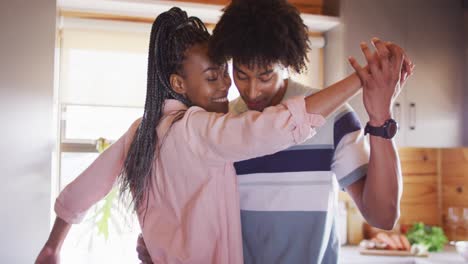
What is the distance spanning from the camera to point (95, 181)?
1312mm

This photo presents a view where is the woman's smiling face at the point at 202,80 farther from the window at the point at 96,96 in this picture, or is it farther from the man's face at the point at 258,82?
the window at the point at 96,96

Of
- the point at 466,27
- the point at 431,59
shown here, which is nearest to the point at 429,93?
the point at 431,59

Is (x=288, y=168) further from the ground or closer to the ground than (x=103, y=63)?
closer to the ground

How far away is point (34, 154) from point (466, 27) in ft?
7.81

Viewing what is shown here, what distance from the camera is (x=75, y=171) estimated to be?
2.84 meters

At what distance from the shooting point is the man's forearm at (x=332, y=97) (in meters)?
1.00

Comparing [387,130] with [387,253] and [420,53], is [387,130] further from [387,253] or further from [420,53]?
[420,53]

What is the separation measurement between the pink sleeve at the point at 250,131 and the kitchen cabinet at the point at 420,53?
6.12 ft

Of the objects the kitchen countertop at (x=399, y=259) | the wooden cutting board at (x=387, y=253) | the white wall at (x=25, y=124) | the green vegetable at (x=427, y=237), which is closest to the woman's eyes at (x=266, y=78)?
the white wall at (x=25, y=124)

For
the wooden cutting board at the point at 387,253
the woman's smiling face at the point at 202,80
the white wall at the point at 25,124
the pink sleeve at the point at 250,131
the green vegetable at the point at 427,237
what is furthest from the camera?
the green vegetable at the point at 427,237

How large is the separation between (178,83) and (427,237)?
2.11 meters

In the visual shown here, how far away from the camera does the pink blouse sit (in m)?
1.04

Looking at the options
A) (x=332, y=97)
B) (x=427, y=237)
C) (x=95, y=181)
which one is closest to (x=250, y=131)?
(x=332, y=97)

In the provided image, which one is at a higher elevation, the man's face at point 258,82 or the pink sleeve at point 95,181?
the man's face at point 258,82
